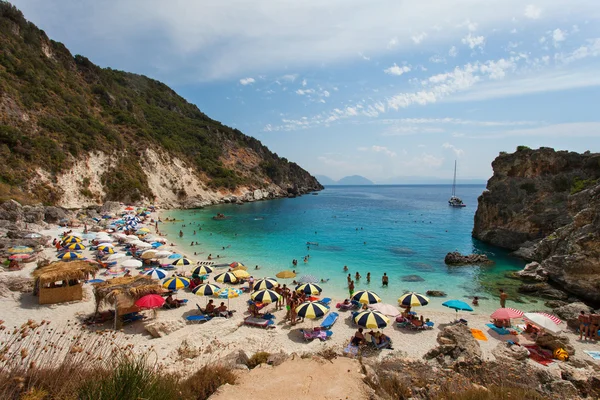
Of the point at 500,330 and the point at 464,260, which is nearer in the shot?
the point at 500,330

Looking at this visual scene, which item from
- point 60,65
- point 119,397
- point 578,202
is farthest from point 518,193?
point 60,65

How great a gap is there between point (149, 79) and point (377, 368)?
144m

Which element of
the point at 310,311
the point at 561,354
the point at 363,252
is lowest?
the point at 363,252

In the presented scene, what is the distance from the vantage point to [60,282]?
1473cm

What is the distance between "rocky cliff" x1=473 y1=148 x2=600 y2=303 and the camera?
19.3m

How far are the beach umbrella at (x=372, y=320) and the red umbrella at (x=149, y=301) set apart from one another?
26.6ft

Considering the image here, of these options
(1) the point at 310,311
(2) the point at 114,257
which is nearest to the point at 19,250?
(2) the point at 114,257

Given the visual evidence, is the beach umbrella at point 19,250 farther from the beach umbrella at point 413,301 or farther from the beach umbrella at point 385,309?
the beach umbrella at point 413,301

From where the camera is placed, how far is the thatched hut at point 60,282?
13.7 m

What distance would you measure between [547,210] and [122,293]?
3862 centimetres

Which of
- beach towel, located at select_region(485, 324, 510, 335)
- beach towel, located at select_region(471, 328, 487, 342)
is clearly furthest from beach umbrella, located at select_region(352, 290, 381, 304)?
beach towel, located at select_region(485, 324, 510, 335)

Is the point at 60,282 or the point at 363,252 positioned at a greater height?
the point at 60,282

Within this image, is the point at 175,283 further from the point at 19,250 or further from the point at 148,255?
the point at 19,250

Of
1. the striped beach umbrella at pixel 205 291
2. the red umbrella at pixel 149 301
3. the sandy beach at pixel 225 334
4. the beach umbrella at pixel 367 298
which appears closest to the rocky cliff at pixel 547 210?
the sandy beach at pixel 225 334
